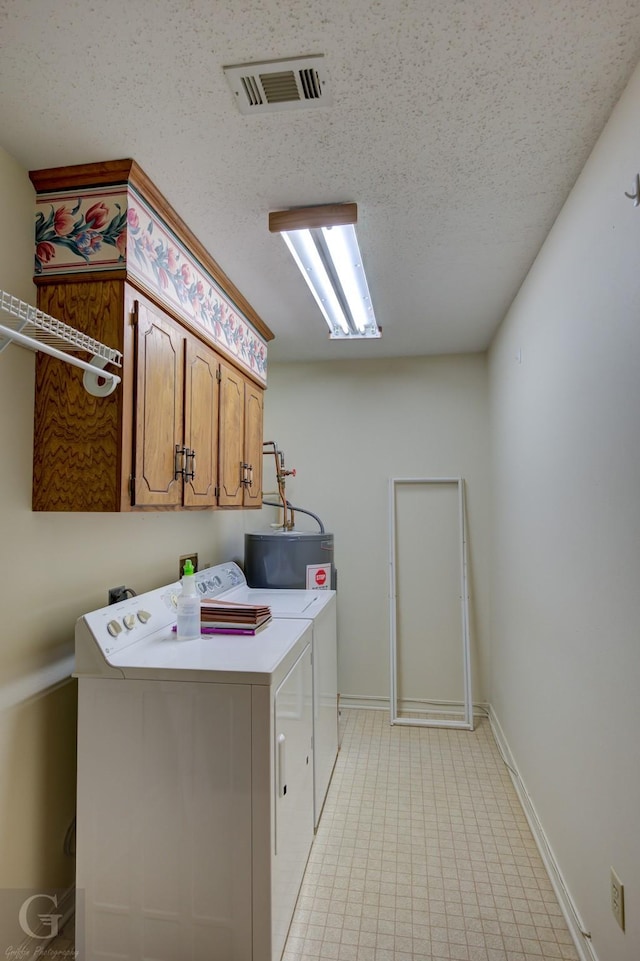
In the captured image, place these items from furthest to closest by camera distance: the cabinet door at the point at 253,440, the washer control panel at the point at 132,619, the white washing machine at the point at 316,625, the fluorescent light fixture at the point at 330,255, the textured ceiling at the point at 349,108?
1. the cabinet door at the point at 253,440
2. the white washing machine at the point at 316,625
3. the fluorescent light fixture at the point at 330,255
4. the washer control panel at the point at 132,619
5. the textured ceiling at the point at 349,108

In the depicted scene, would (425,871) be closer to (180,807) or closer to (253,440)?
(180,807)

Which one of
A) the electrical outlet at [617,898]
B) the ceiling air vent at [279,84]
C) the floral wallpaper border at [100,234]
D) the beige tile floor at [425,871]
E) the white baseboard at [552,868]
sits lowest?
the beige tile floor at [425,871]

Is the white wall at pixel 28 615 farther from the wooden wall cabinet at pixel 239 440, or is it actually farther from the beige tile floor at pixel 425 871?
the beige tile floor at pixel 425 871

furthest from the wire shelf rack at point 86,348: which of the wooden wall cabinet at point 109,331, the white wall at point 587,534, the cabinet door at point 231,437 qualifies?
the white wall at point 587,534

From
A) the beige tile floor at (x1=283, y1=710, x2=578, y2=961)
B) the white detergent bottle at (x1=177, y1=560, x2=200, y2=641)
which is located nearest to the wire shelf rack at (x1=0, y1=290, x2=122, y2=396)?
the white detergent bottle at (x1=177, y1=560, x2=200, y2=641)

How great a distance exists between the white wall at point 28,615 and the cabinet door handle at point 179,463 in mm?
356

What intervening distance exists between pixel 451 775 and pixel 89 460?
241 cm

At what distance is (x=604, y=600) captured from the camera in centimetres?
147

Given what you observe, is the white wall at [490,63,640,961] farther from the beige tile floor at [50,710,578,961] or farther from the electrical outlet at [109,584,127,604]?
the electrical outlet at [109,584,127,604]

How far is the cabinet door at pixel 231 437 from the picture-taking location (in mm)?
2459

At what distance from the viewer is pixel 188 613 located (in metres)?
1.94

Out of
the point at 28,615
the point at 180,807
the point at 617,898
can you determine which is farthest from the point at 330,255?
the point at 617,898

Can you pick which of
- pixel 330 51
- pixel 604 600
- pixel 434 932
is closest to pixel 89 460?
pixel 330 51

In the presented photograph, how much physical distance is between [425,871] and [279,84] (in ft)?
8.81
